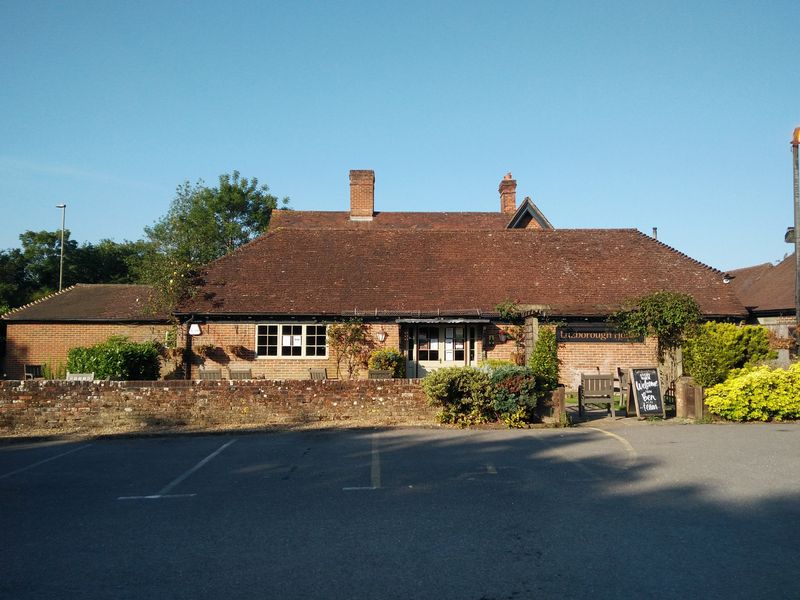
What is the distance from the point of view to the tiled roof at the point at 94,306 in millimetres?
28203

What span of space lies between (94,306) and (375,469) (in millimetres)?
23835

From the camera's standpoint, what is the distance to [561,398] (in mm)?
13758

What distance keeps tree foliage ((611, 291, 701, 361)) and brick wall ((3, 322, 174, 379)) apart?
18269mm

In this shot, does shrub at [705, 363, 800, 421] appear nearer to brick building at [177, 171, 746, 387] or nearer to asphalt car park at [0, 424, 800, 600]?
asphalt car park at [0, 424, 800, 600]

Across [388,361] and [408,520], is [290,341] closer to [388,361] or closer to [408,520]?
[388,361]

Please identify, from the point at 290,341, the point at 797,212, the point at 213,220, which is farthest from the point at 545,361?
the point at 213,220

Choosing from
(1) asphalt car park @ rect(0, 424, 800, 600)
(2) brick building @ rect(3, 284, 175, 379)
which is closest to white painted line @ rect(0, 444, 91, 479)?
(1) asphalt car park @ rect(0, 424, 800, 600)

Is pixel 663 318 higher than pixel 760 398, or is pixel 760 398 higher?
pixel 663 318

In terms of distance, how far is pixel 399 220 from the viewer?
1380 inches

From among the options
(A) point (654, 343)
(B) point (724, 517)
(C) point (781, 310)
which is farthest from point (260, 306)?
(C) point (781, 310)

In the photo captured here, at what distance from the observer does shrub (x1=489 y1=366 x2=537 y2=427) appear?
1345cm

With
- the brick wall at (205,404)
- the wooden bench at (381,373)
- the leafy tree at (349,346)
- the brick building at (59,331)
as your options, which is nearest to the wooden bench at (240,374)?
the leafy tree at (349,346)

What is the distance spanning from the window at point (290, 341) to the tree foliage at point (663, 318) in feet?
28.5

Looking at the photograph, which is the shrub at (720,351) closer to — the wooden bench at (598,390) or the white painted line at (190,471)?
the wooden bench at (598,390)
